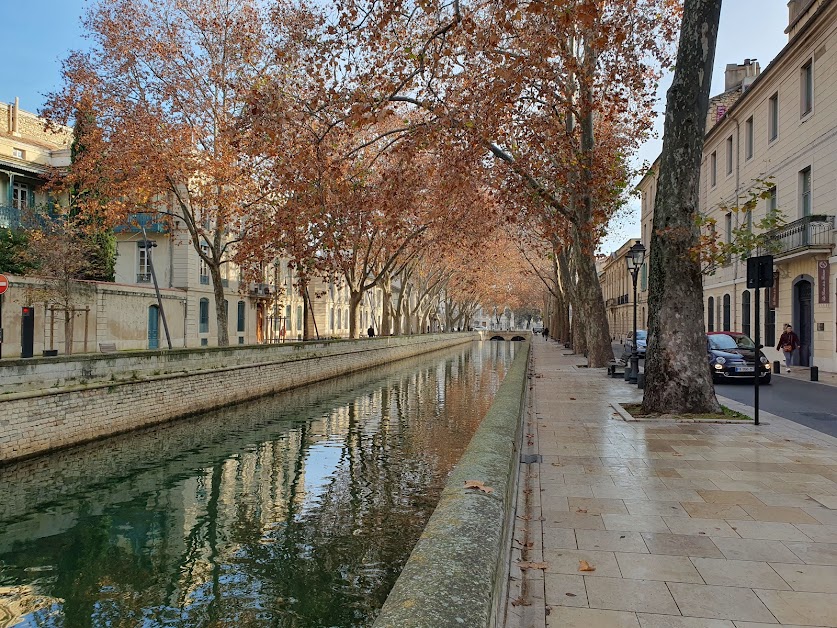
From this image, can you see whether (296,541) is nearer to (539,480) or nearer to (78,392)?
(539,480)

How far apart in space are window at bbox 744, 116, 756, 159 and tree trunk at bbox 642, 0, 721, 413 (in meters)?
19.6

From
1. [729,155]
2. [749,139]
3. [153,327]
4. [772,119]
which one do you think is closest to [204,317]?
[153,327]

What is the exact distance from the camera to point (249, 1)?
70.0 ft

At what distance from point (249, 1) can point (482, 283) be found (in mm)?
36376

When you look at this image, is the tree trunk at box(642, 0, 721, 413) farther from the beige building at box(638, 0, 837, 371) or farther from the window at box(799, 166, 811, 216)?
the window at box(799, 166, 811, 216)

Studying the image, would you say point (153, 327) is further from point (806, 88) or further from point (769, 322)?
point (806, 88)

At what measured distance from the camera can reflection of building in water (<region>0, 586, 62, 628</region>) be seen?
5453mm

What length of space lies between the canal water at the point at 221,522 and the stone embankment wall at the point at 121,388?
1.38 ft

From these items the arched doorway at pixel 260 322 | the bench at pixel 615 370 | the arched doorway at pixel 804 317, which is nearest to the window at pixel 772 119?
the arched doorway at pixel 804 317

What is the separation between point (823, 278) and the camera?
2075 cm

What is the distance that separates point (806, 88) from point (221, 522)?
77.3ft

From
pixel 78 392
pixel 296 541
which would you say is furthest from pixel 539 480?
pixel 78 392

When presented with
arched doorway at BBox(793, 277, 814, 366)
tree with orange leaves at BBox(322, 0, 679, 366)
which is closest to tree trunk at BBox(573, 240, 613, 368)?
tree with orange leaves at BBox(322, 0, 679, 366)

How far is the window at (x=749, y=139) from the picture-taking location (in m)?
27.4
